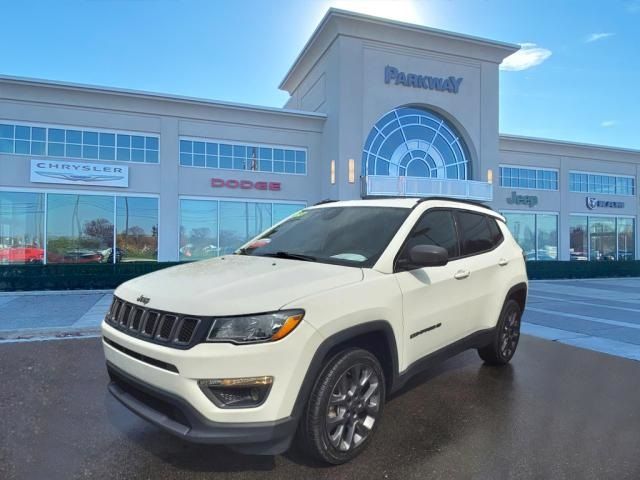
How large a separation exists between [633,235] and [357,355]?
3438 centimetres

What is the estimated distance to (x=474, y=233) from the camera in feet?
15.0

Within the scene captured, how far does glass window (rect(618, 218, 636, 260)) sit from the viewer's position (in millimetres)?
29047

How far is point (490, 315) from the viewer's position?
180 inches

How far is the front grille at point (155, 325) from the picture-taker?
2.51 metres

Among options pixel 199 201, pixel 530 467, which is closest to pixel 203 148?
pixel 199 201

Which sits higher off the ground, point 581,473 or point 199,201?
point 199,201

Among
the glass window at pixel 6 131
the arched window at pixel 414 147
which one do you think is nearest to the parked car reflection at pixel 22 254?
the glass window at pixel 6 131

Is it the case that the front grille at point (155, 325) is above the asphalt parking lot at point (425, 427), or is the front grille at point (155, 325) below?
above

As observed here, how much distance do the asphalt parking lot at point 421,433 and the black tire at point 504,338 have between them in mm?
145

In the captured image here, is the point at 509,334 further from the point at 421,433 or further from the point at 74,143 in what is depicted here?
the point at 74,143

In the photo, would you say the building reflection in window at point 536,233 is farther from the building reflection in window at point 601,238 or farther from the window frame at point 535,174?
the window frame at point 535,174

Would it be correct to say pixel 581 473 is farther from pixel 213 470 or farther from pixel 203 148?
pixel 203 148

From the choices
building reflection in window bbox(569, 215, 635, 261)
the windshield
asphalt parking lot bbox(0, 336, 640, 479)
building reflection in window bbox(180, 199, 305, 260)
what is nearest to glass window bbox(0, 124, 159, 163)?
building reflection in window bbox(180, 199, 305, 260)

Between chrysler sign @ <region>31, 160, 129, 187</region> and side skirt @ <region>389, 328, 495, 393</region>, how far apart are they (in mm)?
17653
